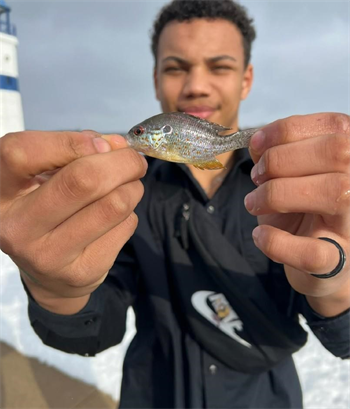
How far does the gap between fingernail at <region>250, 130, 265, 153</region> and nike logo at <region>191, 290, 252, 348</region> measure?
1597mm

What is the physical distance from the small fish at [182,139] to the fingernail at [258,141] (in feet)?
0.36

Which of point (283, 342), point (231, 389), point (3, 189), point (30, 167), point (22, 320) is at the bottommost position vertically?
point (22, 320)

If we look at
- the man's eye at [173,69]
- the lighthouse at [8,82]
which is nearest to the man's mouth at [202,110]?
the man's eye at [173,69]

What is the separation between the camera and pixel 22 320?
211 inches

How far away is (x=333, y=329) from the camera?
87.5 inches

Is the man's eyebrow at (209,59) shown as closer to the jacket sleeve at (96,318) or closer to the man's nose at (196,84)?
the man's nose at (196,84)

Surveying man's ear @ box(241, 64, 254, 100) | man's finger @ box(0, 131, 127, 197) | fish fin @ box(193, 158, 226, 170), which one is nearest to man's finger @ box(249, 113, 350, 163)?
fish fin @ box(193, 158, 226, 170)

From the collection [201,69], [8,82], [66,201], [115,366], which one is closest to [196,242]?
[66,201]

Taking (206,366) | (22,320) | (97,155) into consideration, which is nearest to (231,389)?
(206,366)

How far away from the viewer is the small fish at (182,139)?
186cm

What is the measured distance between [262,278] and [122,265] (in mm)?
1402

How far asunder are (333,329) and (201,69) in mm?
2752

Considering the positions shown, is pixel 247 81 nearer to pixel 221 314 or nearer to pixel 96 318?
pixel 221 314

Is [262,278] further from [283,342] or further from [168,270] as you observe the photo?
[168,270]
